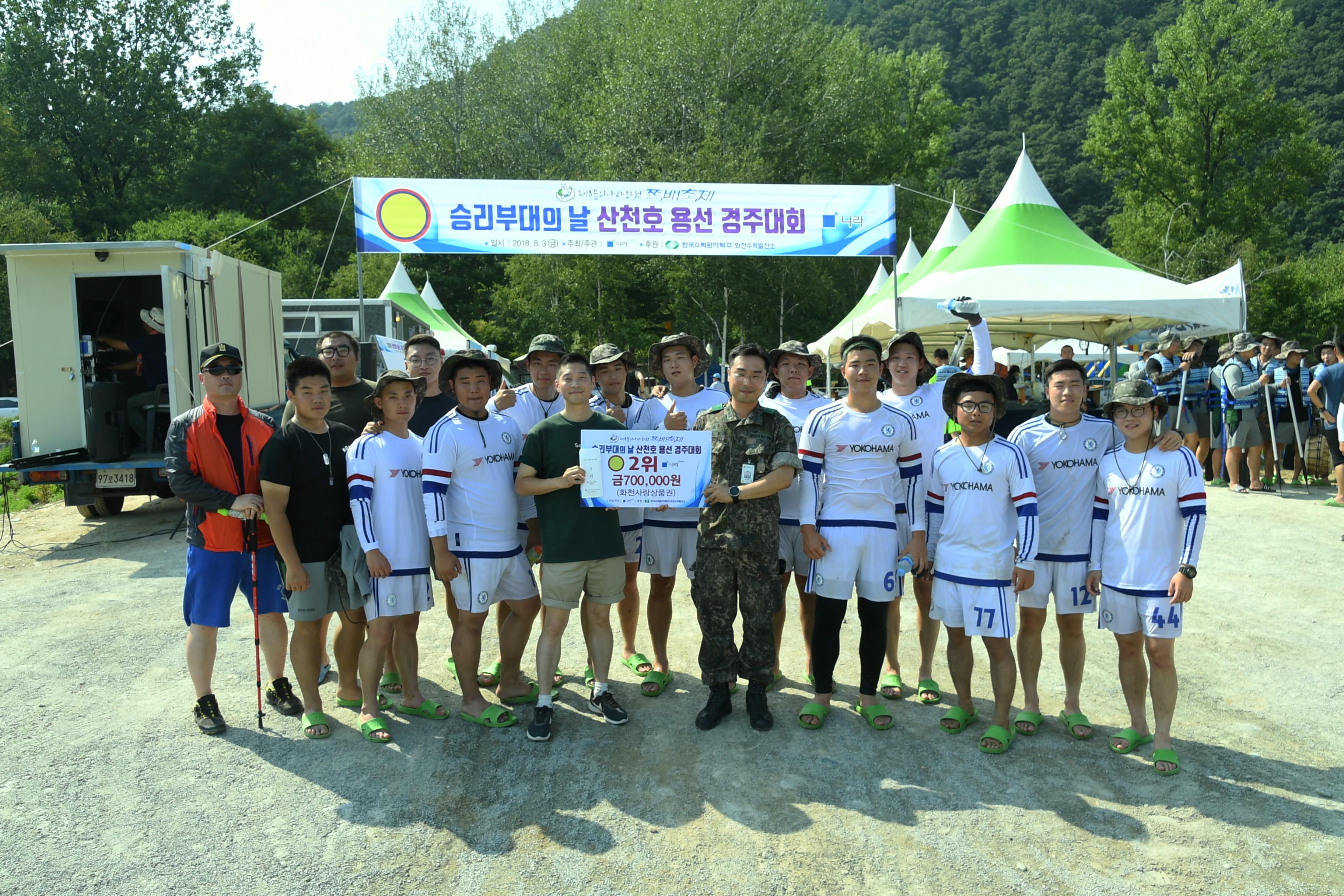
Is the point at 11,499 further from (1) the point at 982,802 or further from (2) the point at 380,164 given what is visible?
(2) the point at 380,164

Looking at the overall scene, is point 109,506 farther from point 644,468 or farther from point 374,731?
point 644,468

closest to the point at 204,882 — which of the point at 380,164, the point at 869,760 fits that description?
the point at 869,760

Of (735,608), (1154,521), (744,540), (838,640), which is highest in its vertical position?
(1154,521)

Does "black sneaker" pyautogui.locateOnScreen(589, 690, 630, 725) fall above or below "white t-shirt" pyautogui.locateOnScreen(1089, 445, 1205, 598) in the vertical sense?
below

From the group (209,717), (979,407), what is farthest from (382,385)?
(979,407)

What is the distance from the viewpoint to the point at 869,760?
13.8 feet

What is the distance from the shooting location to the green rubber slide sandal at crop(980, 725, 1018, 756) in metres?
4.23

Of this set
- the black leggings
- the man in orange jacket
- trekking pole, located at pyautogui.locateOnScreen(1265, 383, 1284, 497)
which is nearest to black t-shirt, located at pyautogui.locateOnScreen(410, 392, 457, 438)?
the man in orange jacket

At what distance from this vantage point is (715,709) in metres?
4.60

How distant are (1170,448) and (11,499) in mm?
14708

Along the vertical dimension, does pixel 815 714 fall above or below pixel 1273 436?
below

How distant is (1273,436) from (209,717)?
41.1ft

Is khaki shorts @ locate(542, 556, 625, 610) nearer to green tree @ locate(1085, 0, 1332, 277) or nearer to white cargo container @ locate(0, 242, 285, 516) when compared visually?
white cargo container @ locate(0, 242, 285, 516)

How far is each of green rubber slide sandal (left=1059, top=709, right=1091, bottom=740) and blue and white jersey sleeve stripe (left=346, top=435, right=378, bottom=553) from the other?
360cm
